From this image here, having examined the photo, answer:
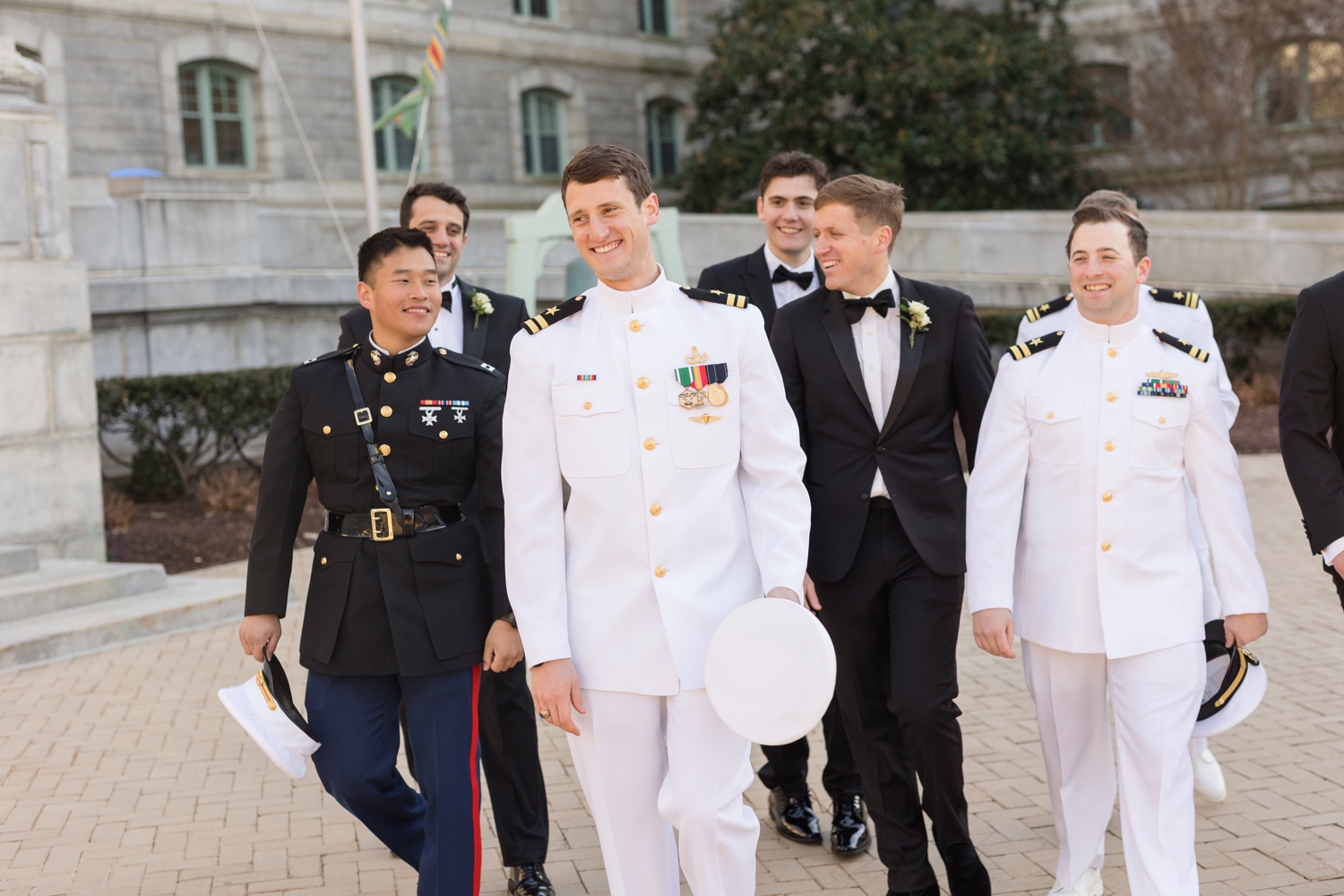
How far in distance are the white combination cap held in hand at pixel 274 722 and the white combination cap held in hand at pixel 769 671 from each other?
135 centimetres

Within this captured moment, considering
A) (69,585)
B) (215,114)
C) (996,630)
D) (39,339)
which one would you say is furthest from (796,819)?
(215,114)

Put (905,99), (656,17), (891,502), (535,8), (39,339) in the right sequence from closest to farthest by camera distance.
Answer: (891,502) → (39,339) → (905,99) → (535,8) → (656,17)

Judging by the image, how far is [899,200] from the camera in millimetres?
4395

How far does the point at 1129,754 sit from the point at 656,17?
29.0 m

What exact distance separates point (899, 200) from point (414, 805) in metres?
2.42

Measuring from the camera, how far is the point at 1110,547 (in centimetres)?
401

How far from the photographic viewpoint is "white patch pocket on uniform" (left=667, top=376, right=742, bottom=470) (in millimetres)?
3488

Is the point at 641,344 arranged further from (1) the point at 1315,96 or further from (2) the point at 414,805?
(1) the point at 1315,96

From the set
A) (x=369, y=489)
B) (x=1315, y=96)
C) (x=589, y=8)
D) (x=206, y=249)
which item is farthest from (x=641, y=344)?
(x=589, y=8)

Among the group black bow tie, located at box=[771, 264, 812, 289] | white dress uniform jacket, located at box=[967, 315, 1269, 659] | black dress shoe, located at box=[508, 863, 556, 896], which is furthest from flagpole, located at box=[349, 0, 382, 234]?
white dress uniform jacket, located at box=[967, 315, 1269, 659]

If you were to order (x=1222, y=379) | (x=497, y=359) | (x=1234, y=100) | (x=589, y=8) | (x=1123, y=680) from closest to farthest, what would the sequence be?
(x=1123, y=680)
(x=1222, y=379)
(x=497, y=359)
(x=1234, y=100)
(x=589, y=8)

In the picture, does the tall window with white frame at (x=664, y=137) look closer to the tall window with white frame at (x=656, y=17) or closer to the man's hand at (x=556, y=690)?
the tall window with white frame at (x=656, y=17)

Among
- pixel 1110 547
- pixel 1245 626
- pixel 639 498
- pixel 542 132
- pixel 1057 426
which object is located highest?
pixel 542 132

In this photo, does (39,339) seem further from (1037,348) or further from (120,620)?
(1037,348)
